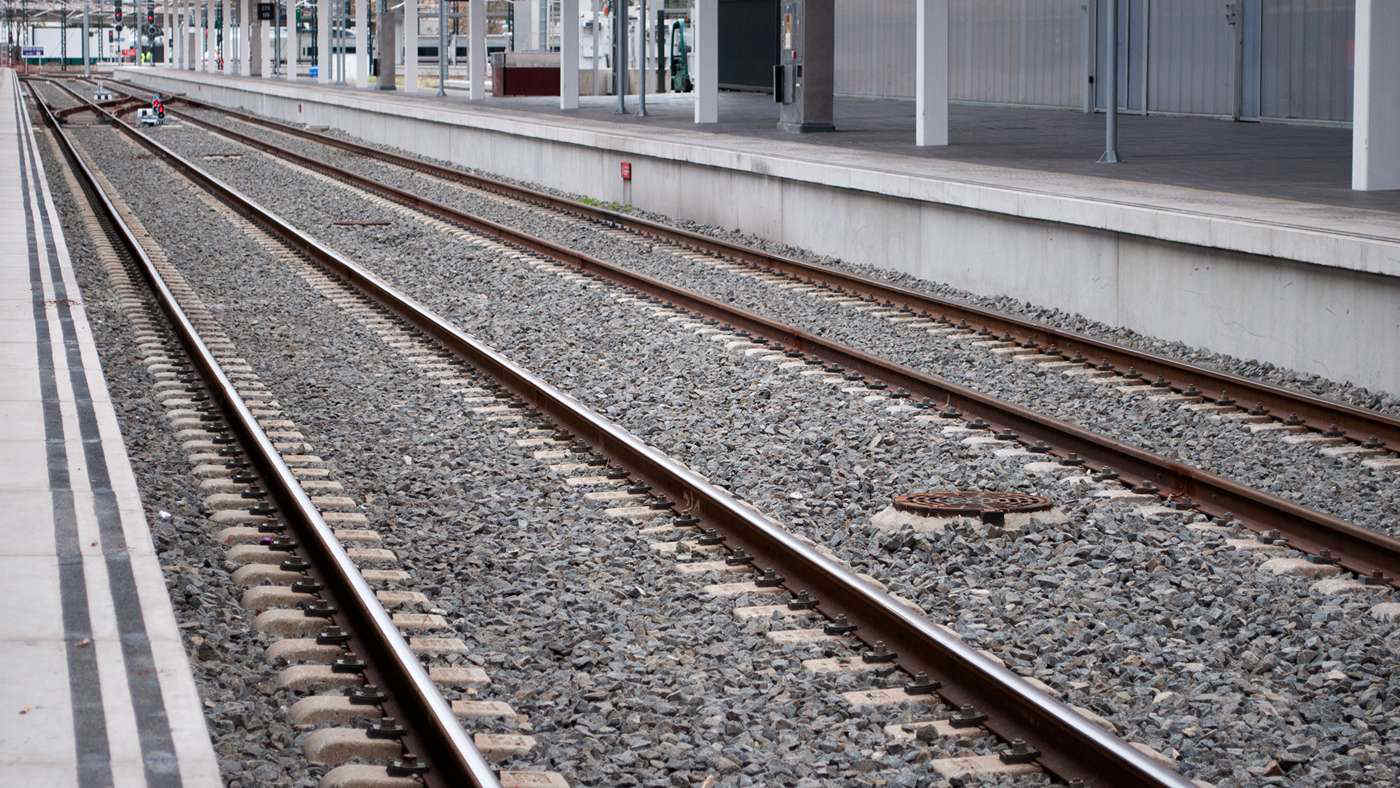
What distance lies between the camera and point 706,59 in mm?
29609

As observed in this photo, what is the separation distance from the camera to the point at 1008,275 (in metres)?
15.6

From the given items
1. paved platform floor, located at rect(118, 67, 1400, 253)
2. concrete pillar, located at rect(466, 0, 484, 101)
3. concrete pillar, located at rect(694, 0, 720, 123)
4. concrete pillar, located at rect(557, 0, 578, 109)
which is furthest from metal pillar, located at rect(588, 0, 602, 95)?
concrete pillar, located at rect(694, 0, 720, 123)

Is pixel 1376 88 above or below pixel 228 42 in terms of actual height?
below

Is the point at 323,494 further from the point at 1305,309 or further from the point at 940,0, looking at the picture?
the point at 940,0

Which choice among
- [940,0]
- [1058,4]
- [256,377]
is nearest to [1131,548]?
[256,377]

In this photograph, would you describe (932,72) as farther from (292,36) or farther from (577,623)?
(292,36)

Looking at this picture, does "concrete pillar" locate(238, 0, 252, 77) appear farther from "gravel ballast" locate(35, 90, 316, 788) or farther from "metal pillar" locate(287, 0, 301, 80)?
"gravel ballast" locate(35, 90, 316, 788)

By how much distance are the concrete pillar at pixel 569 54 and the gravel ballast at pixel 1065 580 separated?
961 inches

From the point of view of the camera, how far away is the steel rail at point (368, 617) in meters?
5.12

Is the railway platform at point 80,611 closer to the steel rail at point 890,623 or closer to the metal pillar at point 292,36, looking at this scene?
the steel rail at point 890,623

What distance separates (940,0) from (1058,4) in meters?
12.2

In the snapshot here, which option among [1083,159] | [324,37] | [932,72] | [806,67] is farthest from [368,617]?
[324,37]

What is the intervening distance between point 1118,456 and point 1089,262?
5.53m

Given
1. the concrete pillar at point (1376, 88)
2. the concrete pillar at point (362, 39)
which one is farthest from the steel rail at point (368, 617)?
the concrete pillar at point (362, 39)
